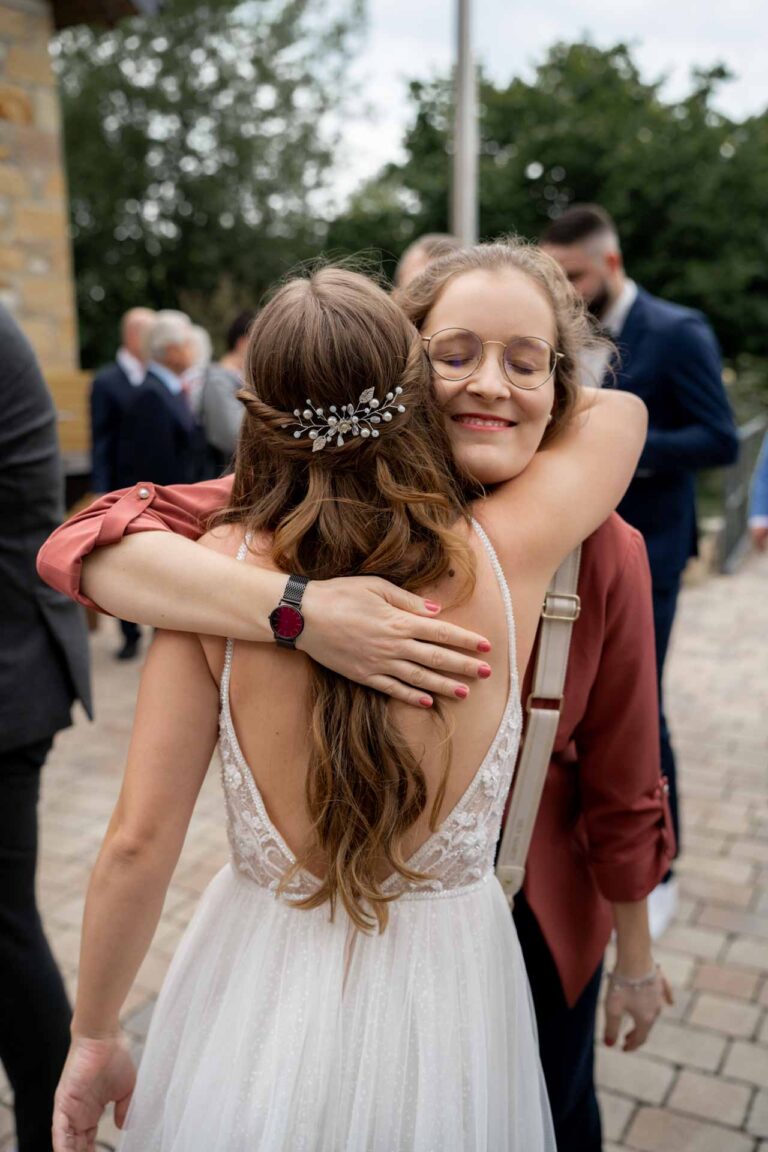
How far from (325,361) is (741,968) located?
9.82 ft

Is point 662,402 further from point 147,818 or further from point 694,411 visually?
point 147,818

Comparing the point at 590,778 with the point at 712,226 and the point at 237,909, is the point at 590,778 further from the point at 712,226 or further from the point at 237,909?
the point at 712,226

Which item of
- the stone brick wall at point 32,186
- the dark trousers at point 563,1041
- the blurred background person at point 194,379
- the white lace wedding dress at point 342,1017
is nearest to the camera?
the white lace wedding dress at point 342,1017

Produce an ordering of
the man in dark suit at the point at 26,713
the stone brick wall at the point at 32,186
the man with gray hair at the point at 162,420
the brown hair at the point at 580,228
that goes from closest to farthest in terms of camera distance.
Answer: the man in dark suit at the point at 26,713 < the brown hair at the point at 580,228 < the man with gray hair at the point at 162,420 < the stone brick wall at the point at 32,186

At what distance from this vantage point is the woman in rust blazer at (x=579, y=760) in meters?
1.44

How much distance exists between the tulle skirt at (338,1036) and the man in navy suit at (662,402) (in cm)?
211

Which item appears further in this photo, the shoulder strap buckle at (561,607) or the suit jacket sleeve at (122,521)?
the shoulder strap buckle at (561,607)

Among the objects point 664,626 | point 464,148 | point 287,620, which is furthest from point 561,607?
point 464,148

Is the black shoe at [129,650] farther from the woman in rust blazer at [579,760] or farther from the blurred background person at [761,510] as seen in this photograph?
the woman in rust blazer at [579,760]

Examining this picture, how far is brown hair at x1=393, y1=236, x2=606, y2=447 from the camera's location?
154cm

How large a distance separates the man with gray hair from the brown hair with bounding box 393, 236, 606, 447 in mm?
4863

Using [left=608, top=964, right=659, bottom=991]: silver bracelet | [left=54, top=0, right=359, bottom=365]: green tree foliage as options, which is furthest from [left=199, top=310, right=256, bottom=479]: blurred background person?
[left=54, top=0, right=359, bottom=365]: green tree foliage

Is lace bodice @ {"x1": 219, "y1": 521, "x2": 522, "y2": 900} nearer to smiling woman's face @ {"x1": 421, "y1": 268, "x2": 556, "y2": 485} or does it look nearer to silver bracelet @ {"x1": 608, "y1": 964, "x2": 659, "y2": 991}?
smiling woman's face @ {"x1": 421, "y1": 268, "x2": 556, "y2": 485}

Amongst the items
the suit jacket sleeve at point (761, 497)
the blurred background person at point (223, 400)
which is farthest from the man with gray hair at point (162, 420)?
the suit jacket sleeve at point (761, 497)
